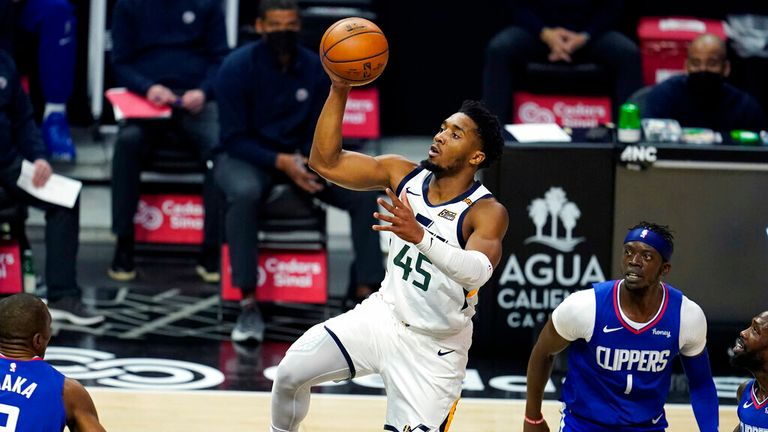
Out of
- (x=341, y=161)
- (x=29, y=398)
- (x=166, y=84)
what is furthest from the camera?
(x=166, y=84)

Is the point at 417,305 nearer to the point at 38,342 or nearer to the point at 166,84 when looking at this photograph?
the point at 38,342

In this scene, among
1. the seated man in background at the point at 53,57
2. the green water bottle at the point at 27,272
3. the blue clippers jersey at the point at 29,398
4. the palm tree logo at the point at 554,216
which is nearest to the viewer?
the blue clippers jersey at the point at 29,398

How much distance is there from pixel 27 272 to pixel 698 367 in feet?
13.0

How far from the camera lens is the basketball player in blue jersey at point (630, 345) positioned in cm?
481

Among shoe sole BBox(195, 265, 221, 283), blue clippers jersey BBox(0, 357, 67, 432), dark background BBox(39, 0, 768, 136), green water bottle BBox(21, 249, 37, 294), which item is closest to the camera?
blue clippers jersey BBox(0, 357, 67, 432)

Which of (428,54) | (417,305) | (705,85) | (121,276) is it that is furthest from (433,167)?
(428,54)

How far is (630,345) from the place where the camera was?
15.9 feet

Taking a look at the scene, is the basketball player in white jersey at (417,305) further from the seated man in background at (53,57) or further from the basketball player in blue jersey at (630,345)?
the seated man in background at (53,57)

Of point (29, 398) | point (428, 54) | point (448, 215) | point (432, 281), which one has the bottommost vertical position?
point (29, 398)

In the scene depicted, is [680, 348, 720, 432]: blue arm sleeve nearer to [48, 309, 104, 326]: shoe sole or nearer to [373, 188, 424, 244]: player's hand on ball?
[373, 188, 424, 244]: player's hand on ball

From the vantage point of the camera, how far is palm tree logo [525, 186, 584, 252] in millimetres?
6805

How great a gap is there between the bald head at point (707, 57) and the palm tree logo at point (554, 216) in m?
1.23

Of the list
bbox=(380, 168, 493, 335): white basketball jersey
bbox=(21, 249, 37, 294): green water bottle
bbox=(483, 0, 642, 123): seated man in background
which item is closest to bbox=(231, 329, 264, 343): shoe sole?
bbox=(21, 249, 37, 294): green water bottle

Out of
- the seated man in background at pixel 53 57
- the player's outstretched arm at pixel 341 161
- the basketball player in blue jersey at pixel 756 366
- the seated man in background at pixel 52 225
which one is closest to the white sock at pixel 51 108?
the seated man in background at pixel 53 57
